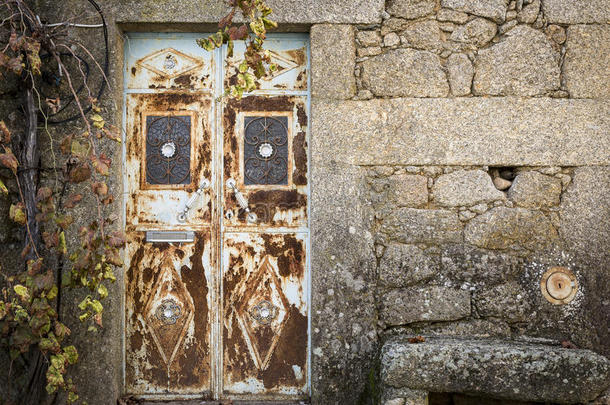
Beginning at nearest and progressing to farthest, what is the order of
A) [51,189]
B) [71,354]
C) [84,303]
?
1. [84,303]
2. [71,354]
3. [51,189]

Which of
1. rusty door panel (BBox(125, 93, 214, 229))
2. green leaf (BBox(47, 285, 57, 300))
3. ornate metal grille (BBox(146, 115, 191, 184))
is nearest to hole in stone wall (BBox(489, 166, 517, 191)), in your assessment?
rusty door panel (BBox(125, 93, 214, 229))

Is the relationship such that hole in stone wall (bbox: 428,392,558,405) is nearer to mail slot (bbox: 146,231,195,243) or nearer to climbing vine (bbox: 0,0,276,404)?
mail slot (bbox: 146,231,195,243)

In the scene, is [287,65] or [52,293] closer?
[52,293]

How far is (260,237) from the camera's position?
10.4 feet

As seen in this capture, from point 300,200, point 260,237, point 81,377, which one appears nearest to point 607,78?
point 300,200

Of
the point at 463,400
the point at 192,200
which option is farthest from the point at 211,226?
the point at 463,400

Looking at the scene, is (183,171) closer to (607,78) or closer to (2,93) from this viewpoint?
(2,93)

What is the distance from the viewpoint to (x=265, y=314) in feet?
10.4

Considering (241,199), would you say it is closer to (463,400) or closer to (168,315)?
(168,315)

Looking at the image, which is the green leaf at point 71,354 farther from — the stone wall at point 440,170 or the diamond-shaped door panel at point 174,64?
the diamond-shaped door panel at point 174,64

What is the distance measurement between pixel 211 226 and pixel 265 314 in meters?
0.62

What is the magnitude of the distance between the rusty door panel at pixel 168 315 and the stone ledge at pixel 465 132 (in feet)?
3.23

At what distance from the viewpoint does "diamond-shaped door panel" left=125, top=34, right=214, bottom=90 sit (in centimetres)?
321

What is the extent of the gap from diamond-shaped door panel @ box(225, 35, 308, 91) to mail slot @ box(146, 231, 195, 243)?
3.11ft
